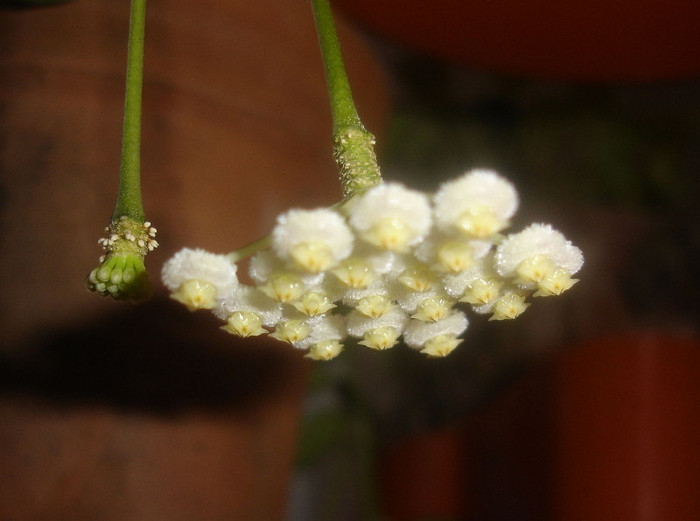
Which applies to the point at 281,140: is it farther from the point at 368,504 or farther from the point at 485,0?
the point at 368,504

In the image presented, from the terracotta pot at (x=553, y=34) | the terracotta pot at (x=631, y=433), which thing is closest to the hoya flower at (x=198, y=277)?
the terracotta pot at (x=553, y=34)

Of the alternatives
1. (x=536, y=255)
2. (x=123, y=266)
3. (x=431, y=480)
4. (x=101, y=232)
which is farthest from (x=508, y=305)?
(x=431, y=480)

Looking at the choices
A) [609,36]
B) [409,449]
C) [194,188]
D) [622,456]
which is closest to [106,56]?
[194,188]

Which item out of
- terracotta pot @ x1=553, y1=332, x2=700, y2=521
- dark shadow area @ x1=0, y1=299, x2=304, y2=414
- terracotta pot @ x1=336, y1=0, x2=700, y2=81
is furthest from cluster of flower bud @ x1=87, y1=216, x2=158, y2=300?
terracotta pot @ x1=553, y1=332, x2=700, y2=521

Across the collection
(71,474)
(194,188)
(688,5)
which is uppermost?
(688,5)

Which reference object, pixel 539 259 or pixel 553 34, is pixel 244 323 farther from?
pixel 553 34

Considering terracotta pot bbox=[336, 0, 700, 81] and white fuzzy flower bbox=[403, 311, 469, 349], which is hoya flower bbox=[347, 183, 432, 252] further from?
terracotta pot bbox=[336, 0, 700, 81]

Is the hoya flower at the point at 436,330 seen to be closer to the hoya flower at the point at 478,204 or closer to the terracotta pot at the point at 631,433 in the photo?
the hoya flower at the point at 478,204
